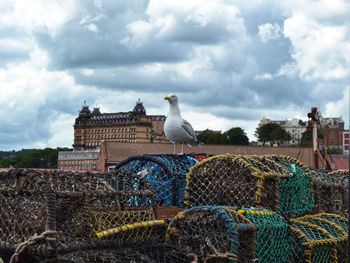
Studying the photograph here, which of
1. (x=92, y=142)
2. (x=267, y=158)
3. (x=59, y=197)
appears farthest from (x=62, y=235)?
(x=92, y=142)

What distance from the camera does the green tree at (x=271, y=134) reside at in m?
90.4

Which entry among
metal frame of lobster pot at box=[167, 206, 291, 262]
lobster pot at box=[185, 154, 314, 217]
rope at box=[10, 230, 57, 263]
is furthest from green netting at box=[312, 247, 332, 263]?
rope at box=[10, 230, 57, 263]

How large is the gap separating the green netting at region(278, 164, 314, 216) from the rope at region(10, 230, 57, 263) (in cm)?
238

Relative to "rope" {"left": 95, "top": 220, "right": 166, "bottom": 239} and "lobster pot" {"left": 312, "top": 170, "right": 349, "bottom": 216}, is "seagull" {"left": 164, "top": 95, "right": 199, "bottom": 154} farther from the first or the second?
"rope" {"left": 95, "top": 220, "right": 166, "bottom": 239}

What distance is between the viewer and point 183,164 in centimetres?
739

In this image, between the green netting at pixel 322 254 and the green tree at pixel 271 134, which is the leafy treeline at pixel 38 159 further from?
the green netting at pixel 322 254

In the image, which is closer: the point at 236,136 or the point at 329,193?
the point at 329,193

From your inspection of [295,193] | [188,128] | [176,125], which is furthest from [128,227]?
[188,128]

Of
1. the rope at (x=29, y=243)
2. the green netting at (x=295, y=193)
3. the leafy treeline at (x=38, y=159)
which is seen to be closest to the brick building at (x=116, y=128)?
the leafy treeline at (x=38, y=159)

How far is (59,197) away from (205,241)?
3.76 feet

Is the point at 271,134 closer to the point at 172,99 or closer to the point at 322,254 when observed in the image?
the point at 172,99

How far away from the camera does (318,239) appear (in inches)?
247

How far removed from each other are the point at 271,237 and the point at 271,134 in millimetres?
87391

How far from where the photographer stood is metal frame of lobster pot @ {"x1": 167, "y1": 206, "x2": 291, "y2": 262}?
5.30m
